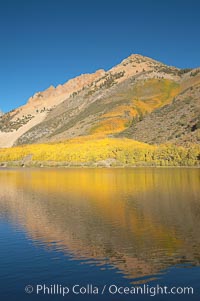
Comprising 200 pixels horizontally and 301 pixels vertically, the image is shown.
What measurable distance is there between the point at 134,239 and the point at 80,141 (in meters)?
112

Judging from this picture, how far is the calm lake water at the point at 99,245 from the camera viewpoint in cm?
1537

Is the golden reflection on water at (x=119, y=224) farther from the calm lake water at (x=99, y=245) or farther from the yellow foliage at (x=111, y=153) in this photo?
the yellow foliage at (x=111, y=153)

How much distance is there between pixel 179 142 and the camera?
10975cm

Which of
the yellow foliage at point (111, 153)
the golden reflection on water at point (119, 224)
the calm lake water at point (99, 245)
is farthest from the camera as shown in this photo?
the yellow foliage at point (111, 153)

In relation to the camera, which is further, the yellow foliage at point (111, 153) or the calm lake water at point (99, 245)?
the yellow foliage at point (111, 153)

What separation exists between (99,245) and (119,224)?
5463 millimetres

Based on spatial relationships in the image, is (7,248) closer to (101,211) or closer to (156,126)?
(101,211)

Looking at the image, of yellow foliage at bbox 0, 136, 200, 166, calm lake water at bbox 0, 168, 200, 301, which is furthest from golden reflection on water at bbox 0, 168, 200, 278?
yellow foliage at bbox 0, 136, 200, 166

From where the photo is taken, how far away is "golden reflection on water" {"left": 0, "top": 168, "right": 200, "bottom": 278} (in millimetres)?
18719

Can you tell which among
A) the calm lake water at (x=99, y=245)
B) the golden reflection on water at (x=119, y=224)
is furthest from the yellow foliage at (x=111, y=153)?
the calm lake water at (x=99, y=245)

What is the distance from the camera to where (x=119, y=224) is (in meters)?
26.2

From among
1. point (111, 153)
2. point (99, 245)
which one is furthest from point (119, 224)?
point (111, 153)

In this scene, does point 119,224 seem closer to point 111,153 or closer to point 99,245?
point 99,245

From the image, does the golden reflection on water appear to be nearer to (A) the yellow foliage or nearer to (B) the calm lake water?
(B) the calm lake water
